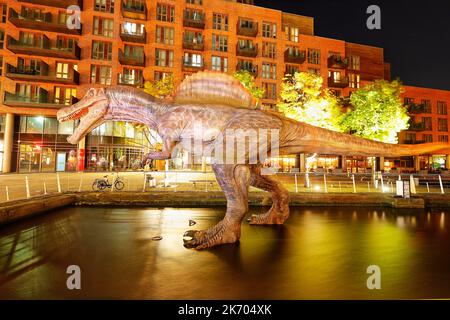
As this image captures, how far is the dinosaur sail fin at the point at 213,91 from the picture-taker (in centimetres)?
513

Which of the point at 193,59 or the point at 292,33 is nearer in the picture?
the point at 193,59

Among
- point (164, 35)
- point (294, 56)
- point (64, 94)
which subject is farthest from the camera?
point (294, 56)

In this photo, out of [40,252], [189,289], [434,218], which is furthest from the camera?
[434,218]

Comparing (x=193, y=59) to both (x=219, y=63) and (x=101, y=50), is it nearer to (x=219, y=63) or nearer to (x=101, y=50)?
(x=219, y=63)

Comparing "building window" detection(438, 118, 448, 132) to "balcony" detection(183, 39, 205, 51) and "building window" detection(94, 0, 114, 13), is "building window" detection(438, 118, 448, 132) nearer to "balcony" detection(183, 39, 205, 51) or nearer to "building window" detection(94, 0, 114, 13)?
"balcony" detection(183, 39, 205, 51)

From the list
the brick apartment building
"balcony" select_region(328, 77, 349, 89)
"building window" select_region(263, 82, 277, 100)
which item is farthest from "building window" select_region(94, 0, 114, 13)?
"balcony" select_region(328, 77, 349, 89)

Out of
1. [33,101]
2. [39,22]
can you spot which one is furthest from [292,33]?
[33,101]

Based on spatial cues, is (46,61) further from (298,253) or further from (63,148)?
(298,253)

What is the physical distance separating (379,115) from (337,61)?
21.8m

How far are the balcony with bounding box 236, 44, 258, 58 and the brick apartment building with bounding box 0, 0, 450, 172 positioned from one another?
13 cm

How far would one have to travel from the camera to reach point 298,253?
422 cm

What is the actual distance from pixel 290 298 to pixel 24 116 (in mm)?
33622

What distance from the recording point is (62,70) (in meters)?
28.8
